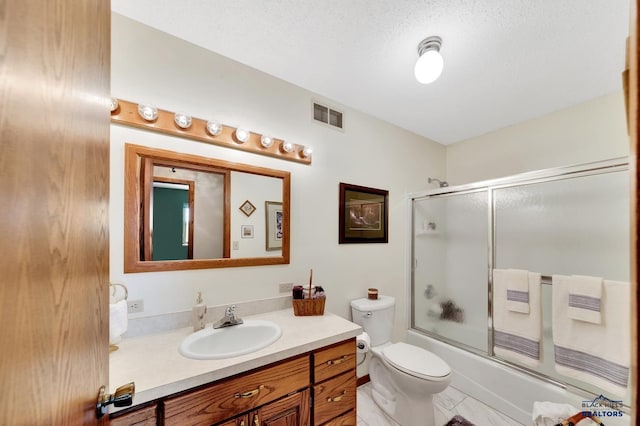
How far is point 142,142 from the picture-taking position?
4.41 ft

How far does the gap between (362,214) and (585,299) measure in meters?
1.53

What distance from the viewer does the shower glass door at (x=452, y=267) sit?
2189 millimetres

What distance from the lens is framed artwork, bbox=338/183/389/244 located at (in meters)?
2.11

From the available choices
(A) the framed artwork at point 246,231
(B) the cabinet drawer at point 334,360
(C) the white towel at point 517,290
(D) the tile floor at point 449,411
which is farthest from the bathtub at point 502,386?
(A) the framed artwork at point 246,231

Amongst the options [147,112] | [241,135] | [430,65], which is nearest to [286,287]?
[241,135]

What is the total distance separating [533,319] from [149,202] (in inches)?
102

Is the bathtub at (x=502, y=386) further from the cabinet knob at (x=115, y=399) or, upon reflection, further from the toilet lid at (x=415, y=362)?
the cabinet knob at (x=115, y=399)

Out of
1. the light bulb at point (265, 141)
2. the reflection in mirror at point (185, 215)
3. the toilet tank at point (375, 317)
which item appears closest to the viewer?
A: the reflection in mirror at point (185, 215)

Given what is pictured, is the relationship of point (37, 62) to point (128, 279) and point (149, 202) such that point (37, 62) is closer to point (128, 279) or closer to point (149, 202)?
point (149, 202)

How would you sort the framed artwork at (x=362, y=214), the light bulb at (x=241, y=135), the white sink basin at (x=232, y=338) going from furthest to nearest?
the framed artwork at (x=362, y=214) → the light bulb at (x=241, y=135) → the white sink basin at (x=232, y=338)

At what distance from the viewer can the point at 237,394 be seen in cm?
103

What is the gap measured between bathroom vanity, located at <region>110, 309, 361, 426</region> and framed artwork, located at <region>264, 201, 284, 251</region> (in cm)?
53

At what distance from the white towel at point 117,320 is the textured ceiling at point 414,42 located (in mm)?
1481

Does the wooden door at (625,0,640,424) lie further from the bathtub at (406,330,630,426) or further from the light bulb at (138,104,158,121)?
the bathtub at (406,330,630,426)
